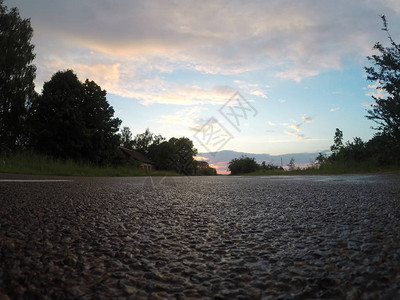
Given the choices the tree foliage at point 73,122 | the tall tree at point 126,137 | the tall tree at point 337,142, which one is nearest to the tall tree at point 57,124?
the tree foliage at point 73,122

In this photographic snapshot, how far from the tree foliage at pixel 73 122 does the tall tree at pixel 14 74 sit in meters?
1.35

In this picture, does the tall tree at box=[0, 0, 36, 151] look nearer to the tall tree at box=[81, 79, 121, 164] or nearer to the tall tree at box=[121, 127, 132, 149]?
the tall tree at box=[81, 79, 121, 164]

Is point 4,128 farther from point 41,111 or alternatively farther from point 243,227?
point 243,227

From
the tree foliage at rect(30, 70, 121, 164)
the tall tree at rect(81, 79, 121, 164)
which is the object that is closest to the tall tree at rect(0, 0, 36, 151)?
the tree foliage at rect(30, 70, 121, 164)

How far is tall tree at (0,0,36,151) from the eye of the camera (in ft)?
75.7

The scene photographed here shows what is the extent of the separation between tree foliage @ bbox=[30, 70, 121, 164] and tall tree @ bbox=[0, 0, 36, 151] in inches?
53.1

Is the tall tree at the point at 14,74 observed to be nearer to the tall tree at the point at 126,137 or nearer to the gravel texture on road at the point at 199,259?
the gravel texture on road at the point at 199,259

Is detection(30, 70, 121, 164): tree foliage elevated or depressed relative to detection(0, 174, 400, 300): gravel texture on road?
elevated

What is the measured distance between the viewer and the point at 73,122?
88.5 ft

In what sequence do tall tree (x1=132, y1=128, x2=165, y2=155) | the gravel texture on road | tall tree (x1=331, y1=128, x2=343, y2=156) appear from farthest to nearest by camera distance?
1. tall tree (x1=132, y1=128, x2=165, y2=155)
2. tall tree (x1=331, y1=128, x2=343, y2=156)
3. the gravel texture on road

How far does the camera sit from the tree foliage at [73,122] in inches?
1039

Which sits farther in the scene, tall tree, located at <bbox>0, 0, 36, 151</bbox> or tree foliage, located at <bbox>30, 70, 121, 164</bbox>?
tree foliage, located at <bbox>30, 70, 121, 164</bbox>

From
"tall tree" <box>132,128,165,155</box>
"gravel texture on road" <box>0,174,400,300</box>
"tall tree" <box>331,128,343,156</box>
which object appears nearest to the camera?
"gravel texture on road" <box>0,174,400,300</box>

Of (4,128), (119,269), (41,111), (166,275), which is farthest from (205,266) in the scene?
(41,111)
